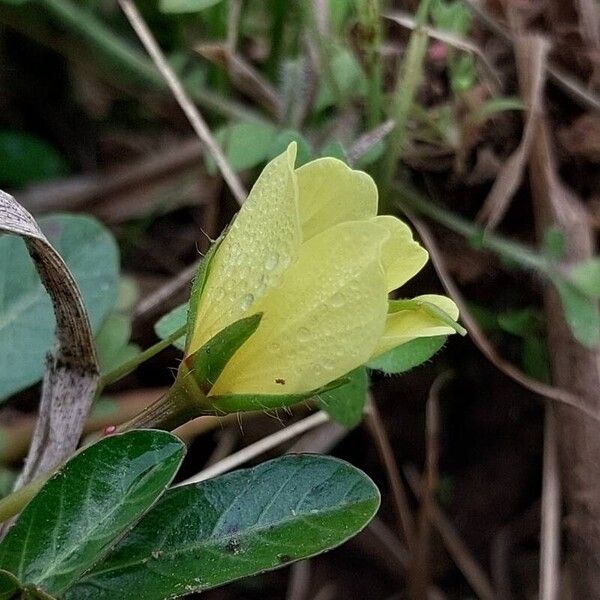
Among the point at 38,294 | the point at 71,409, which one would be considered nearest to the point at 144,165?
the point at 38,294

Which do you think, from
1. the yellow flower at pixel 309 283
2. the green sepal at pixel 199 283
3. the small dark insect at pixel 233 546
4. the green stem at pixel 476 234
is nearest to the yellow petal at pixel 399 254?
the yellow flower at pixel 309 283

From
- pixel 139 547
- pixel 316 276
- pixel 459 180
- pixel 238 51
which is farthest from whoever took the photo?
pixel 238 51

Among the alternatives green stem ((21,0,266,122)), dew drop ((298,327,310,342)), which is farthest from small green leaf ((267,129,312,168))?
dew drop ((298,327,310,342))

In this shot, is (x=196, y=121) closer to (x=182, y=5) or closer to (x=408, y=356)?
(x=182, y=5)

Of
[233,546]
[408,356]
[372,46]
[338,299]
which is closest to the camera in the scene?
[338,299]

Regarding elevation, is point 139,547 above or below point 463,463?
above

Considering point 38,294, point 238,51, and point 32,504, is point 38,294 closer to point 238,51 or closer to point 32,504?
point 32,504

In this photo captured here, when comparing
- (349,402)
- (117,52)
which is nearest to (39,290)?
(349,402)
